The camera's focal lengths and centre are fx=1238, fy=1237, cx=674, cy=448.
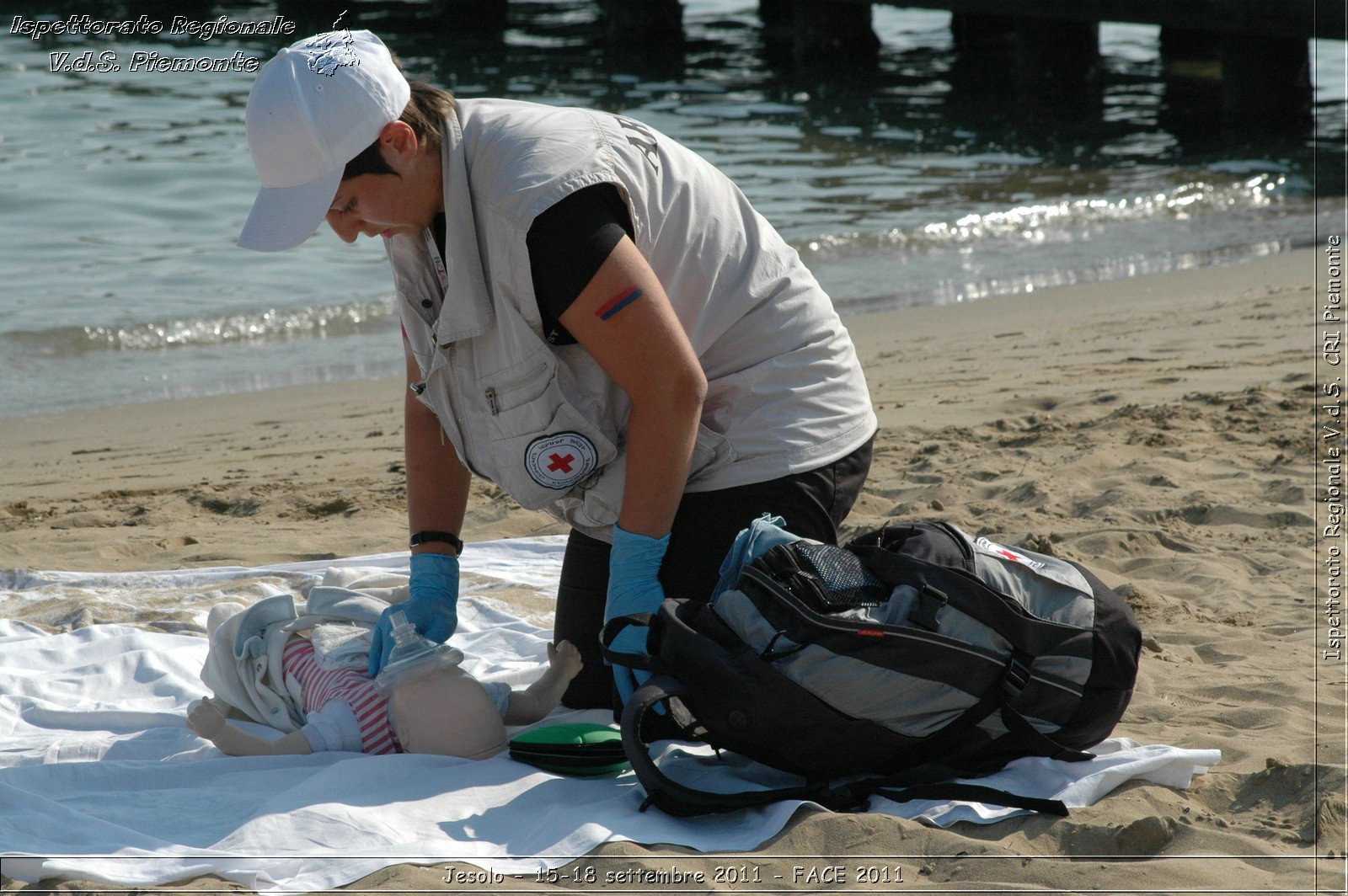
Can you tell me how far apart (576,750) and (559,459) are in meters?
0.55

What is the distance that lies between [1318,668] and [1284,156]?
10.0 metres

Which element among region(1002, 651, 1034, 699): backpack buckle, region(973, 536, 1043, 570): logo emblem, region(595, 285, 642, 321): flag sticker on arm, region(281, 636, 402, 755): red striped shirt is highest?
region(595, 285, 642, 321): flag sticker on arm

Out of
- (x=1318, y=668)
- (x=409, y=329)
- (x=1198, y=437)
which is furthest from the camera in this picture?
(x=1198, y=437)

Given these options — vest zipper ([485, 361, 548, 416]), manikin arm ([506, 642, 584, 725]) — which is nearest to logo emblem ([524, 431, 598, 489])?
vest zipper ([485, 361, 548, 416])

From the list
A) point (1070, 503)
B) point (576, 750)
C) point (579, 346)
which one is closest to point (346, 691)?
point (576, 750)

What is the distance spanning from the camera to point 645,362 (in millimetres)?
2178

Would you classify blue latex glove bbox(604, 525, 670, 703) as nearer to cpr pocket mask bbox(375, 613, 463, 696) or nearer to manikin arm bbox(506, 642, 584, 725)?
manikin arm bbox(506, 642, 584, 725)

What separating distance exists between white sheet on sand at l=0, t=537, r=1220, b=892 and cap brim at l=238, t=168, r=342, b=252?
960 millimetres

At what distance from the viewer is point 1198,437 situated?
14.5ft

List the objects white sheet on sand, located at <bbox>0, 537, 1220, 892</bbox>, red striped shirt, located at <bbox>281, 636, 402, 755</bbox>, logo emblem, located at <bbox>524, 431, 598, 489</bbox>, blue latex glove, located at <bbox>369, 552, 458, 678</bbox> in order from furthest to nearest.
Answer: blue latex glove, located at <bbox>369, 552, 458, 678</bbox>, red striped shirt, located at <bbox>281, 636, 402, 755</bbox>, logo emblem, located at <bbox>524, 431, 598, 489</bbox>, white sheet on sand, located at <bbox>0, 537, 1220, 892</bbox>

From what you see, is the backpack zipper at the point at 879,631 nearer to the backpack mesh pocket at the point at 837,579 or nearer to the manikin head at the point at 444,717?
the backpack mesh pocket at the point at 837,579

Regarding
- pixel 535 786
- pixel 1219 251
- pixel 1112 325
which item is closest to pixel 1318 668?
pixel 535 786

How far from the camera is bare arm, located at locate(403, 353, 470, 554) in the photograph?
8.89ft

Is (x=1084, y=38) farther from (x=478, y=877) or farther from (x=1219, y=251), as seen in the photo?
(x=478, y=877)
